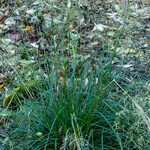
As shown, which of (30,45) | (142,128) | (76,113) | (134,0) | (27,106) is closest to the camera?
(142,128)

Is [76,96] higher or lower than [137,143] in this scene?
higher

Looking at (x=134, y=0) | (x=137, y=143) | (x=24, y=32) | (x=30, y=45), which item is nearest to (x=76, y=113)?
(x=137, y=143)

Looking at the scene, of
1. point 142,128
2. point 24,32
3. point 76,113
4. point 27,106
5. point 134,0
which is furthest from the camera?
point 134,0

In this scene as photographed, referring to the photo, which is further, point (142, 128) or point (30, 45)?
point (30, 45)

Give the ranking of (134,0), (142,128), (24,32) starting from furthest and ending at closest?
(134,0) → (24,32) → (142,128)

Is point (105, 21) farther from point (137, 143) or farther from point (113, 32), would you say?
point (137, 143)

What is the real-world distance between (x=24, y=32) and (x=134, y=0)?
1.61m

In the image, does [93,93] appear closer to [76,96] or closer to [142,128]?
[76,96]

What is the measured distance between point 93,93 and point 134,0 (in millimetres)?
2736

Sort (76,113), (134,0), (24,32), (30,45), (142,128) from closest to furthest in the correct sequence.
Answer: (142,128) → (76,113) → (30,45) → (24,32) → (134,0)

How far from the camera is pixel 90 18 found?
14.7ft

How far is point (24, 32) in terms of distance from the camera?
431 cm

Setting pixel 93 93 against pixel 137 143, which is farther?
pixel 93 93

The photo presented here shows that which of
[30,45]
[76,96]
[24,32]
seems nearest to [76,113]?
[76,96]
